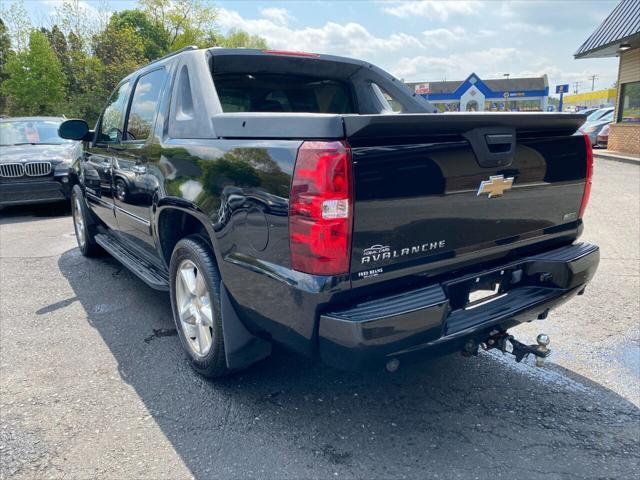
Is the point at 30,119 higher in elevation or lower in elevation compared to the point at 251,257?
higher

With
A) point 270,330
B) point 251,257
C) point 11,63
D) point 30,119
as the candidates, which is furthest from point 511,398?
point 11,63

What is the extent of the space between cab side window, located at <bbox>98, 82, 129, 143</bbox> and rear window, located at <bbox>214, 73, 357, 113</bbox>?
122cm

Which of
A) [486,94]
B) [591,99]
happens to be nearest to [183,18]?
[486,94]

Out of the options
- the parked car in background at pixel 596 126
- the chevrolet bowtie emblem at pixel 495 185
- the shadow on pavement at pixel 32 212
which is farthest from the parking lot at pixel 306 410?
the parked car in background at pixel 596 126

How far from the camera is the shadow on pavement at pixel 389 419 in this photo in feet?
7.74

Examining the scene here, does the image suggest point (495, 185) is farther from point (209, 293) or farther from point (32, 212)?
point (32, 212)

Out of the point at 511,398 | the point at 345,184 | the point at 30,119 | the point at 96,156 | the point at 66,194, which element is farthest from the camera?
the point at 30,119

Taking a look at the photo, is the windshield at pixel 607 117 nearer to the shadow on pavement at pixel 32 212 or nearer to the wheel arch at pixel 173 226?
the shadow on pavement at pixel 32 212

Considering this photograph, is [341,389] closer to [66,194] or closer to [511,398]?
[511,398]

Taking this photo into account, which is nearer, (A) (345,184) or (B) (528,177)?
(A) (345,184)

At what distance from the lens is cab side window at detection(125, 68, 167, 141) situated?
141 inches

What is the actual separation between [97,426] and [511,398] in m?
2.33

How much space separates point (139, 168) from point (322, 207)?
2.07m

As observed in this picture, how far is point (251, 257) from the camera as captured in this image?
2377 mm
